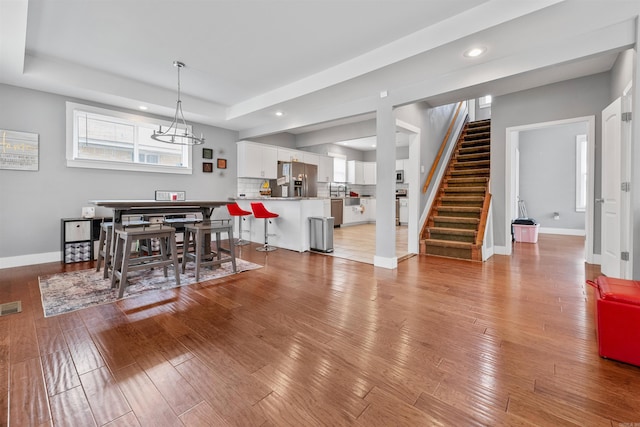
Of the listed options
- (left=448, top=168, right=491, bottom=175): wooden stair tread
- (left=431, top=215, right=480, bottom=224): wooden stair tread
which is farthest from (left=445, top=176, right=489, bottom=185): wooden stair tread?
(left=431, top=215, right=480, bottom=224): wooden stair tread

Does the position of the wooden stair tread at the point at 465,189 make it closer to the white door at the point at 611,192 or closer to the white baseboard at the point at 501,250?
the white baseboard at the point at 501,250

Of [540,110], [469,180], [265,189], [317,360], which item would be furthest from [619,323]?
[265,189]

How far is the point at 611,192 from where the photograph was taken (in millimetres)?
3195

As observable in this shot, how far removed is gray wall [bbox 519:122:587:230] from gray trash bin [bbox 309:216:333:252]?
5600 millimetres

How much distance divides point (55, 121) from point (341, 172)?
701cm

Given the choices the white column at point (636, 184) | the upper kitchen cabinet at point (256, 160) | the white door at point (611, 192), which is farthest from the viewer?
the upper kitchen cabinet at point (256, 160)

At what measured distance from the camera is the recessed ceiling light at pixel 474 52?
8.89 feet

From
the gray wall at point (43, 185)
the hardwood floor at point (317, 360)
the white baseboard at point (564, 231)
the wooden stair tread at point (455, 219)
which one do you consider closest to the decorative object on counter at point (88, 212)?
the gray wall at point (43, 185)

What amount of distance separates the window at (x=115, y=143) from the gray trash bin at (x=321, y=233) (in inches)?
109

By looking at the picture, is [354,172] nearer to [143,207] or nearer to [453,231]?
[453,231]

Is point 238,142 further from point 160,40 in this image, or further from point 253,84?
point 160,40

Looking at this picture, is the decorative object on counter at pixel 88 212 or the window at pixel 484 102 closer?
the decorative object on counter at pixel 88 212

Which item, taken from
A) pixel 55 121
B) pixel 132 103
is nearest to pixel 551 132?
pixel 132 103

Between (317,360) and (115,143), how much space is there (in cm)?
502
